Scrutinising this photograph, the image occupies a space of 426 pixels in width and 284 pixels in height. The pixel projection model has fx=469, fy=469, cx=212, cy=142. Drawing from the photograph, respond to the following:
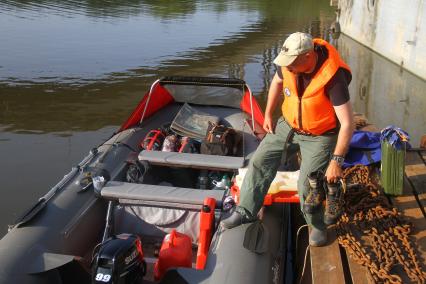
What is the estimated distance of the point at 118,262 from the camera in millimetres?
2883

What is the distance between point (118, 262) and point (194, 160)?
1.70m

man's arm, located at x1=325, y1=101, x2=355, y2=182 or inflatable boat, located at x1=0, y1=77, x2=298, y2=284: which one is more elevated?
man's arm, located at x1=325, y1=101, x2=355, y2=182

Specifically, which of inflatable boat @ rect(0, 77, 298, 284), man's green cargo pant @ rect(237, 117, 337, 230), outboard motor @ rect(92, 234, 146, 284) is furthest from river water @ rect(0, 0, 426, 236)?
man's green cargo pant @ rect(237, 117, 337, 230)

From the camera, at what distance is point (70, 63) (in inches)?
477

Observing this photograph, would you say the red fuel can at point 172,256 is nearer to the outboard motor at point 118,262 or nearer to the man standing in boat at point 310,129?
the outboard motor at point 118,262

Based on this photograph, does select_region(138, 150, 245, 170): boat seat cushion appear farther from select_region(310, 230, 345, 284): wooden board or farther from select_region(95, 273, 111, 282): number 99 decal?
select_region(95, 273, 111, 282): number 99 decal

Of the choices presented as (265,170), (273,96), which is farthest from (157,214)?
(273,96)

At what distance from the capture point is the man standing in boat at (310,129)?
2.92 metres

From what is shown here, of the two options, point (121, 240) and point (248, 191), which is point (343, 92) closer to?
point (248, 191)

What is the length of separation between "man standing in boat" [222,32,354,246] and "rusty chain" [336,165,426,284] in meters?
0.26

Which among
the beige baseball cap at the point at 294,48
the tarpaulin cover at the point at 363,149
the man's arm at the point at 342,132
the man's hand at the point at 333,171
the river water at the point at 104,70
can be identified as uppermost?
the beige baseball cap at the point at 294,48

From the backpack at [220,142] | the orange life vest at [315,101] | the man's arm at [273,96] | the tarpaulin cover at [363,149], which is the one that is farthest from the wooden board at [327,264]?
the backpack at [220,142]

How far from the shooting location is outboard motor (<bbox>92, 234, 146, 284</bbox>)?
2854 mm

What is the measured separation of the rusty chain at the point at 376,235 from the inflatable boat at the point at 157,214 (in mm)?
536
